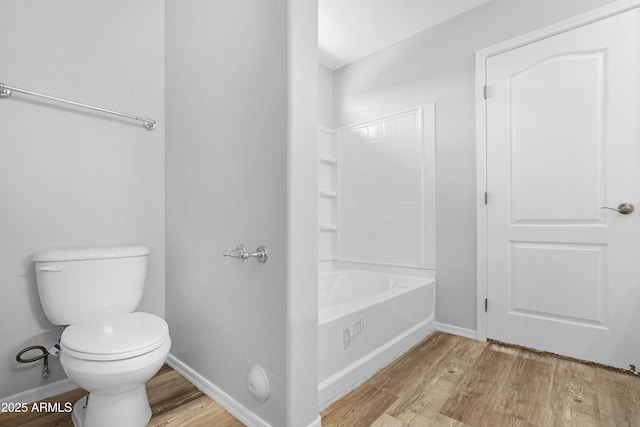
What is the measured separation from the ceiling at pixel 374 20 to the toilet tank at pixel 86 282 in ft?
7.46

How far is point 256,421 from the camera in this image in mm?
1280

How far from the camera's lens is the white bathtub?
1476 millimetres

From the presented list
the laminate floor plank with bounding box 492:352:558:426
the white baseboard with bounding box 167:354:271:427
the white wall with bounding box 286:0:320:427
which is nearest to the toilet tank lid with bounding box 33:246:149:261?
the white baseboard with bounding box 167:354:271:427

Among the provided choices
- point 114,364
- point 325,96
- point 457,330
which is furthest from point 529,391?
point 325,96

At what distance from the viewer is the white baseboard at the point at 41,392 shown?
142cm

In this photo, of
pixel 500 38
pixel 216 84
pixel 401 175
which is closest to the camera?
pixel 216 84

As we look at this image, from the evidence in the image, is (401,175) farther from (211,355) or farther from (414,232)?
(211,355)

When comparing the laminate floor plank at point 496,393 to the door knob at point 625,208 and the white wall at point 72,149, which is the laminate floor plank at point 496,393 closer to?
the door knob at point 625,208

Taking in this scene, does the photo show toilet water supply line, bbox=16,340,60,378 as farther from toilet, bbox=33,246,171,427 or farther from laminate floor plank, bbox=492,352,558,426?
laminate floor plank, bbox=492,352,558,426

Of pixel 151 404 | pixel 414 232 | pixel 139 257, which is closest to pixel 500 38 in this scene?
pixel 414 232

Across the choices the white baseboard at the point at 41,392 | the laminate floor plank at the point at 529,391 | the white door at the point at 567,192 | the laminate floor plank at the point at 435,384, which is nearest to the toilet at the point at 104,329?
the white baseboard at the point at 41,392

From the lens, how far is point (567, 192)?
1953mm

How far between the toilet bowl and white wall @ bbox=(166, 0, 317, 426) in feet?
1.09

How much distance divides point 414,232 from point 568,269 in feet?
3.49
